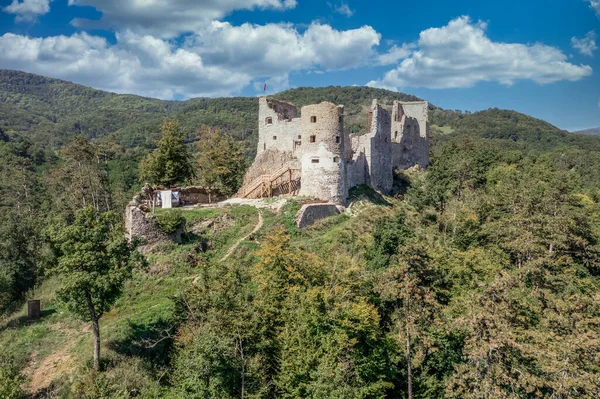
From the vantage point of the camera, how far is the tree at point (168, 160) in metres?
37.4

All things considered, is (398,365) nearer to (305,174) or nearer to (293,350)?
(293,350)

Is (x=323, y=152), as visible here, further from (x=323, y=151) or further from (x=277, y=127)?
(x=277, y=127)

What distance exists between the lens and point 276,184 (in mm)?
35688

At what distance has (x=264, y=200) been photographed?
3322 centimetres

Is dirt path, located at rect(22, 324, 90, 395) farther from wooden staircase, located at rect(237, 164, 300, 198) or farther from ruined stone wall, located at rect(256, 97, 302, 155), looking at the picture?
ruined stone wall, located at rect(256, 97, 302, 155)

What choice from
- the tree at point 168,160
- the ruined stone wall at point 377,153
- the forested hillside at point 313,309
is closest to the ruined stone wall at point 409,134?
the ruined stone wall at point 377,153

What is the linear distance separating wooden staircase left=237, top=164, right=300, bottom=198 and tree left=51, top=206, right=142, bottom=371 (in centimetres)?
1779

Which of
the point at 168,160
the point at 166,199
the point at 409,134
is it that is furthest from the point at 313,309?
the point at 409,134

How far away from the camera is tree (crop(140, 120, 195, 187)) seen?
123ft

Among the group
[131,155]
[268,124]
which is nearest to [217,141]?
[268,124]

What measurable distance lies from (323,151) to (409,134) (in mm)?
27044

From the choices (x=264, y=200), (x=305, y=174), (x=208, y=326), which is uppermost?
(x=305, y=174)

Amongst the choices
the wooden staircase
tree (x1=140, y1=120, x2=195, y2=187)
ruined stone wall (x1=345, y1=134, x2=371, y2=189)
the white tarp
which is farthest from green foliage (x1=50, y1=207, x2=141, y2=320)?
ruined stone wall (x1=345, y1=134, x2=371, y2=189)

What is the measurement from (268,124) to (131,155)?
65232 millimetres
